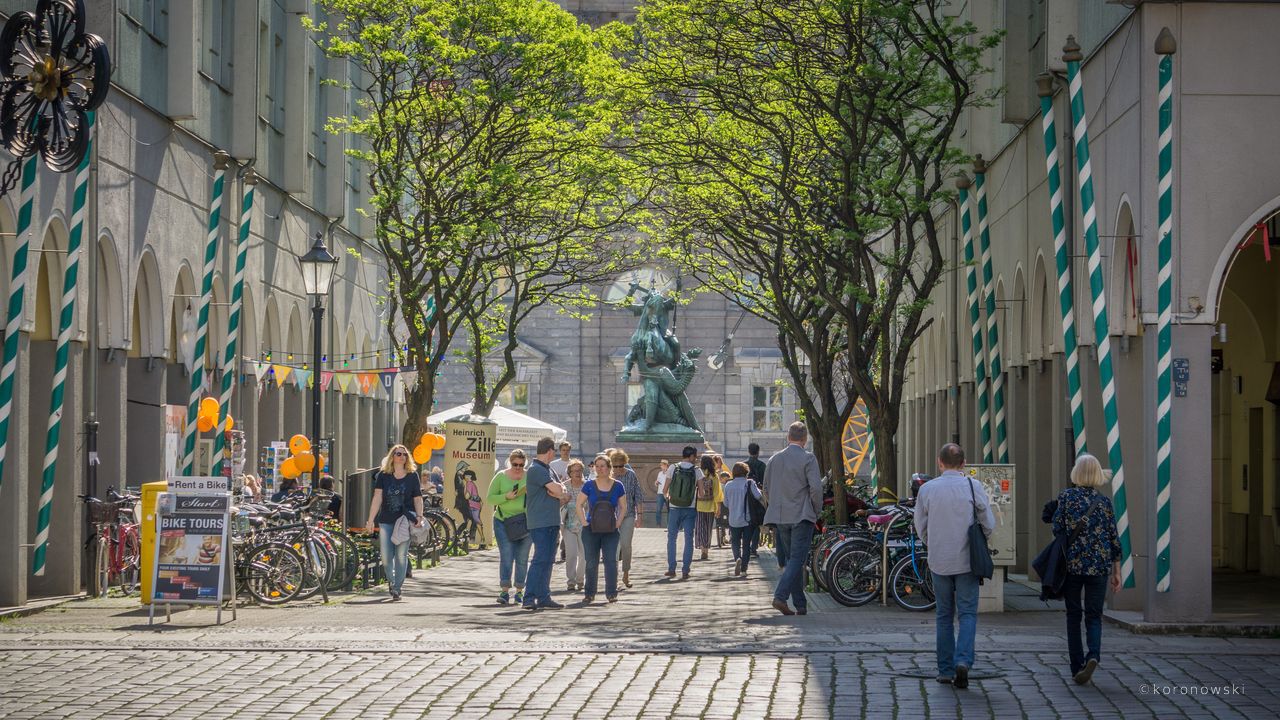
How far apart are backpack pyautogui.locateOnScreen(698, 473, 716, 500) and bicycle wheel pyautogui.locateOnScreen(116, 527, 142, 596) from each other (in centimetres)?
1101

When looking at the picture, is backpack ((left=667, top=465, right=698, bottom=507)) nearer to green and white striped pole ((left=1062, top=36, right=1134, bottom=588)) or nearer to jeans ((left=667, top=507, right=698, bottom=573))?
jeans ((left=667, top=507, right=698, bottom=573))

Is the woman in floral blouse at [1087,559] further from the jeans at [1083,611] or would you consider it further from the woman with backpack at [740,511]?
the woman with backpack at [740,511]

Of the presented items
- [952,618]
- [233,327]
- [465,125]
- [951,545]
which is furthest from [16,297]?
[465,125]

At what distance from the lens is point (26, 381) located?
1894 cm

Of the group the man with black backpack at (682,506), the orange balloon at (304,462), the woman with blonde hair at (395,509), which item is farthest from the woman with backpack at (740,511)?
the woman with blonde hair at (395,509)

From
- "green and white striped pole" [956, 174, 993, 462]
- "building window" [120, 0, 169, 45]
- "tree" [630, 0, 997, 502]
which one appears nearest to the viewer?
"building window" [120, 0, 169, 45]

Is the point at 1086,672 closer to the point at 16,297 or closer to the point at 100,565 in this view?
the point at 16,297

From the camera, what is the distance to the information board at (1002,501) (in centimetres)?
1858

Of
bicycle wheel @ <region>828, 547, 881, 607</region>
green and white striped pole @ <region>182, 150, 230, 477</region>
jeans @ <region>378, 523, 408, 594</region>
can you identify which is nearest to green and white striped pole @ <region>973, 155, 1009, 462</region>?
bicycle wheel @ <region>828, 547, 881, 607</region>

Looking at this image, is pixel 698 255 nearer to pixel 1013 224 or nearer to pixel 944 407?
pixel 944 407

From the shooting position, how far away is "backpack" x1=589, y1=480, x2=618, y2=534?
20469 millimetres

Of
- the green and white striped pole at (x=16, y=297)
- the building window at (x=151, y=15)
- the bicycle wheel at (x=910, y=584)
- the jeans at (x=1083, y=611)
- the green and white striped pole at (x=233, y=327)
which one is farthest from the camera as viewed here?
the green and white striped pole at (x=233, y=327)

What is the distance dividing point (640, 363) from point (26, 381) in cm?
2669

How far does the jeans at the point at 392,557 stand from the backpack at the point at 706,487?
9729 mm
